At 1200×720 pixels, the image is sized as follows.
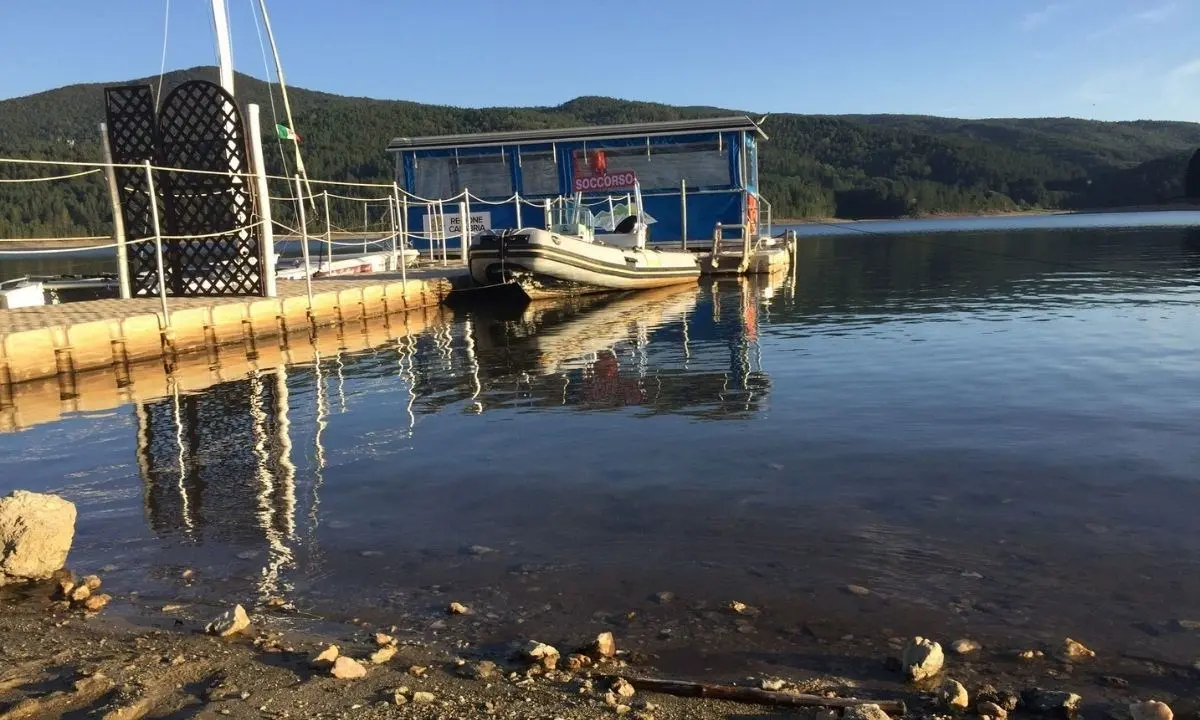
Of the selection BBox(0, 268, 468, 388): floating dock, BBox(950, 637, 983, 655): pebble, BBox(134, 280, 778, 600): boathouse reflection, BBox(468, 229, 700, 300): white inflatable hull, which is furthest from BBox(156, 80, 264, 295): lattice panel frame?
BBox(950, 637, 983, 655): pebble

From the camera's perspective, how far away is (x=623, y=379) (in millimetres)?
9688

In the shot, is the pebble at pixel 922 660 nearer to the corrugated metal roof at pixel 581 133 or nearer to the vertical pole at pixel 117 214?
the vertical pole at pixel 117 214

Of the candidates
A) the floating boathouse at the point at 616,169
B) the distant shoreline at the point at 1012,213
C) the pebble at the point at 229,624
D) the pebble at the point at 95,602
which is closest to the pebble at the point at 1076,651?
the pebble at the point at 229,624

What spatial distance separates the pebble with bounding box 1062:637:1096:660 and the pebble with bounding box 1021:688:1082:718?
37 cm

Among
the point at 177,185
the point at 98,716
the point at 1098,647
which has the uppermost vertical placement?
the point at 177,185

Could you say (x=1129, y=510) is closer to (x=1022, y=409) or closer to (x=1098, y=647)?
(x=1098, y=647)

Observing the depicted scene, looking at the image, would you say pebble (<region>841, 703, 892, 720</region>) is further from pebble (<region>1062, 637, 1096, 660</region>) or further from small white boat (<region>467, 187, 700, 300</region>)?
small white boat (<region>467, 187, 700, 300</region>)

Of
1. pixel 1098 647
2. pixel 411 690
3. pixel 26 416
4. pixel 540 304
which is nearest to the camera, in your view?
pixel 411 690

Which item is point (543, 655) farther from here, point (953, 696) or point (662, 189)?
point (662, 189)

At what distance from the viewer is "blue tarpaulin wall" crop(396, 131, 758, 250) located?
2652cm

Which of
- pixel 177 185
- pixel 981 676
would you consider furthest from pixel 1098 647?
pixel 177 185

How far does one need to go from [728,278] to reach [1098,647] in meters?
22.6

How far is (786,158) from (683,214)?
127870mm

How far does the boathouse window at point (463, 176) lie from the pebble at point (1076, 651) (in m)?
26.0
